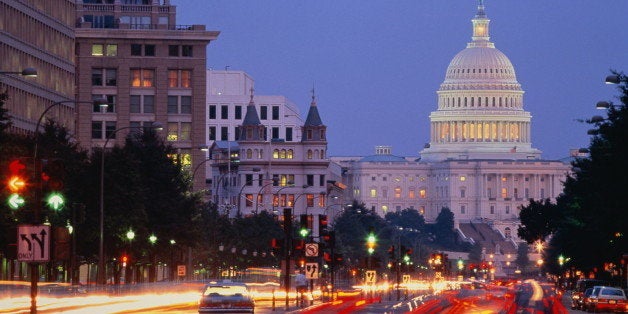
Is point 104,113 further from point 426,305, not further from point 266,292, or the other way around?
point 426,305

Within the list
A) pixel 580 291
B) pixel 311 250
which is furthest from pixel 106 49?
pixel 311 250

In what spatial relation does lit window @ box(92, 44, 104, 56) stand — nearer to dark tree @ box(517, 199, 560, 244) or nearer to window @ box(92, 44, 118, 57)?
window @ box(92, 44, 118, 57)

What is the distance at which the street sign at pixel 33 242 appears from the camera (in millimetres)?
45000

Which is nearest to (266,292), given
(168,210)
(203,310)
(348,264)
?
(168,210)

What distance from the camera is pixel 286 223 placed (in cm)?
7675

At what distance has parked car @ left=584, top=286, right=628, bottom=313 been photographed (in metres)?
85.1

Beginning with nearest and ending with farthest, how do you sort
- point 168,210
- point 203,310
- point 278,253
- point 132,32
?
1. point 203,310
2. point 278,253
3. point 168,210
4. point 132,32

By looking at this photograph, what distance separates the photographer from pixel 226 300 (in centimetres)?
6178

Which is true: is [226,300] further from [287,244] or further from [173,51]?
[173,51]

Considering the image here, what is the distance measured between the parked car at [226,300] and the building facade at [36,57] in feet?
159

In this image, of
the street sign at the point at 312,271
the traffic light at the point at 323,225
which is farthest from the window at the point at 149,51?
the street sign at the point at 312,271

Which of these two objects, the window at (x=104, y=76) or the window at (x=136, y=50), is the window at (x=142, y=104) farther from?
the window at (x=136, y=50)

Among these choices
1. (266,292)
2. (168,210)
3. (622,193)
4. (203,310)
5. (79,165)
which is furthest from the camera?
(168,210)

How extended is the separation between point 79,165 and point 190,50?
10037 cm
